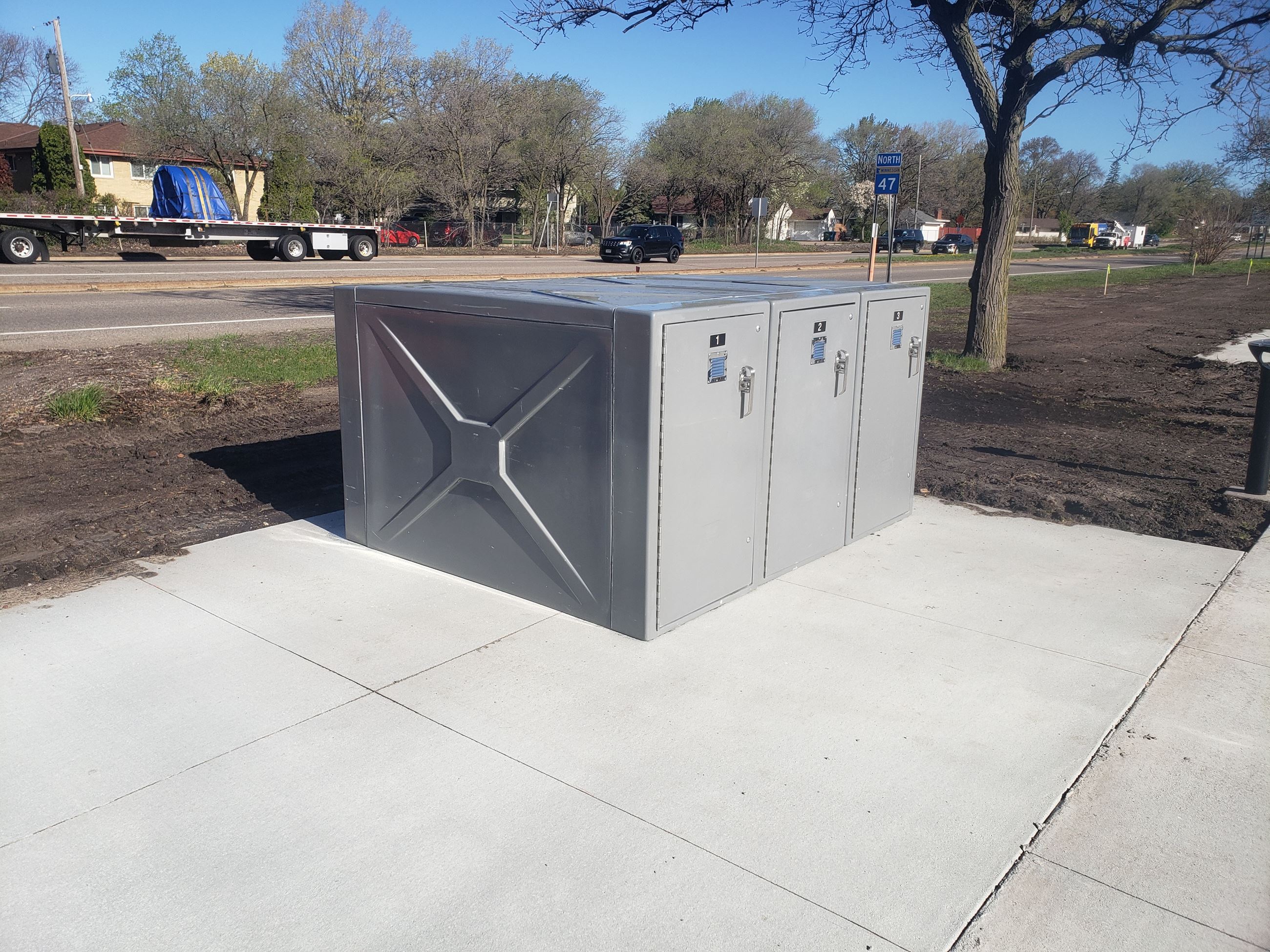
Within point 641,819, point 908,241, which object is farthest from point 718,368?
point 908,241

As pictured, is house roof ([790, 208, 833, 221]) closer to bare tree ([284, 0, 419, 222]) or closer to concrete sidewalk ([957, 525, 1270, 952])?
bare tree ([284, 0, 419, 222])

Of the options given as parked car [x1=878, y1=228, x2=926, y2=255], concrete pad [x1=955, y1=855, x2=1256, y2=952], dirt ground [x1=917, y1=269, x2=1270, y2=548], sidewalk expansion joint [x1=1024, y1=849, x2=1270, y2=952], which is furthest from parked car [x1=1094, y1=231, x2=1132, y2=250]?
concrete pad [x1=955, y1=855, x2=1256, y2=952]

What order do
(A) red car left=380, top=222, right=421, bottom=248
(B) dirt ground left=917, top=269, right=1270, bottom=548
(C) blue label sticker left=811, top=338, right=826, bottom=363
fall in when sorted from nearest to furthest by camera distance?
(C) blue label sticker left=811, top=338, right=826, bottom=363
(B) dirt ground left=917, top=269, right=1270, bottom=548
(A) red car left=380, top=222, right=421, bottom=248

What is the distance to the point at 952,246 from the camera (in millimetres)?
70750

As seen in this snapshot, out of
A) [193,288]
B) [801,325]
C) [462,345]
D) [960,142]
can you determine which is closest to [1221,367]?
[801,325]

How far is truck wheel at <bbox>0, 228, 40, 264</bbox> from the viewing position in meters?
24.0

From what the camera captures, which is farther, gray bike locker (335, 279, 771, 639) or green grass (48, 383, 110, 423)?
green grass (48, 383, 110, 423)

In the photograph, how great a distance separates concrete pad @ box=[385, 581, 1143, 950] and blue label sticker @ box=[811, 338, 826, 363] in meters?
1.30

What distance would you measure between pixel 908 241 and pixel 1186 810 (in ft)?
223

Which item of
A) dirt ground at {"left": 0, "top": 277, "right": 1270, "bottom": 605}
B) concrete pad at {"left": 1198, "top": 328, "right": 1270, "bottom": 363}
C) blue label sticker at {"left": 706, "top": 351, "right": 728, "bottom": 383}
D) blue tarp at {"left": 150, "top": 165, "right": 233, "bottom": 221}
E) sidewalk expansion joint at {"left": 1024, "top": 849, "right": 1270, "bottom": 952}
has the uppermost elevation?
blue tarp at {"left": 150, "top": 165, "right": 233, "bottom": 221}

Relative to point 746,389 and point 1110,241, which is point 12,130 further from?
point 1110,241

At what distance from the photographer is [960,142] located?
10125 cm

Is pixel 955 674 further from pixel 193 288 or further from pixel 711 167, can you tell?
pixel 711 167

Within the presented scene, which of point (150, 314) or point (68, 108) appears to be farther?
point (68, 108)
